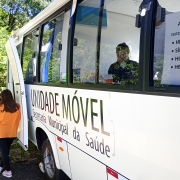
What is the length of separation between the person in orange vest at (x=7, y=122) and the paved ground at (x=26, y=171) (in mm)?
180

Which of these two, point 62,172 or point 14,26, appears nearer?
point 62,172

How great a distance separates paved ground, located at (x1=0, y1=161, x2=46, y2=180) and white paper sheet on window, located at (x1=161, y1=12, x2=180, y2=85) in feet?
11.2

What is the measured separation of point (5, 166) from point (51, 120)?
5.28 ft

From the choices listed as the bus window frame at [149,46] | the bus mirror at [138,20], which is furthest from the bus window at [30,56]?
the bus window frame at [149,46]

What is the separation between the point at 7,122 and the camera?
174 inches

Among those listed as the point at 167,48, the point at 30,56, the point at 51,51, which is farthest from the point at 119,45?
the point at 30,56

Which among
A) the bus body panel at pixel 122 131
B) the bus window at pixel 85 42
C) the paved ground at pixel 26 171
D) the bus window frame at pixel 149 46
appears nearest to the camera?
the bus body panel at pixel 122 131

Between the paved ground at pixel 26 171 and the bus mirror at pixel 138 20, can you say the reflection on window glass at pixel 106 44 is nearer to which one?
the bus mirror at pixel 138 20

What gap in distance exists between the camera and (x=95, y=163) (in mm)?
2531

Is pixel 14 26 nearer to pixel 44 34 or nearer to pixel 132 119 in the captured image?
pixel 44 34

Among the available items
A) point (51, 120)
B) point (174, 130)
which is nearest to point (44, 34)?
point (51, 120)

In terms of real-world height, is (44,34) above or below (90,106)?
Result: above

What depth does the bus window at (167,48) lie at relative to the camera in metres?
1.73

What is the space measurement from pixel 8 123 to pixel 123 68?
115 inches
